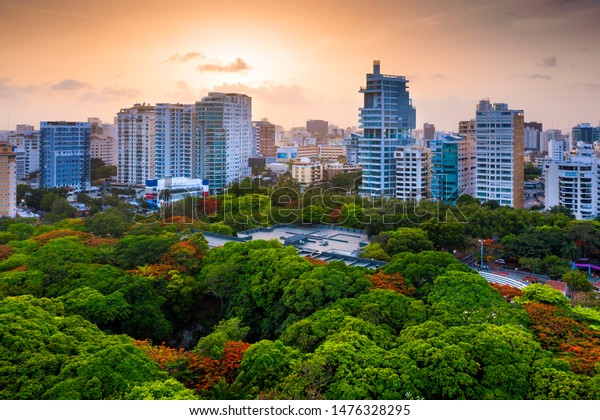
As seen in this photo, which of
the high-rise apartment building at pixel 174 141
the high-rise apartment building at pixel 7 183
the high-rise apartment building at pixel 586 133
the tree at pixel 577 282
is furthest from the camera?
the high-rise apartment building at pixel 174 141

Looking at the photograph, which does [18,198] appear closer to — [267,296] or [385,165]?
[385,165]

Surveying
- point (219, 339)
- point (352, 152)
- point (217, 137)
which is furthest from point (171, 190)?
point (219, 339)

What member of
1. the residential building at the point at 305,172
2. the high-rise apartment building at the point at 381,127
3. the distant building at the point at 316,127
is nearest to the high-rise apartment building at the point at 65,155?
the residential building at the point at 305,172

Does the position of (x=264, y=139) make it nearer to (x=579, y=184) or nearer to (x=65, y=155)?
(x=65, y=155)

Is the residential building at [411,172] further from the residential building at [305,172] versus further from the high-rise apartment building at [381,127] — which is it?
the residential building at [305,172]

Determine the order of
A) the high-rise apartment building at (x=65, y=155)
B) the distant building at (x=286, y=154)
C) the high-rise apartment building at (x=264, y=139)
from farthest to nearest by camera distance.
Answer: the high-rise apartment building at (x=264, y=139), the distant building at (x=286, y=154), the high-rise apartment building at (x=65, y=155)

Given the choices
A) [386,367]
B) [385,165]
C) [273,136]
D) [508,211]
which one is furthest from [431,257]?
[273,136]

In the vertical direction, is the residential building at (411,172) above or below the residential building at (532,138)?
below
